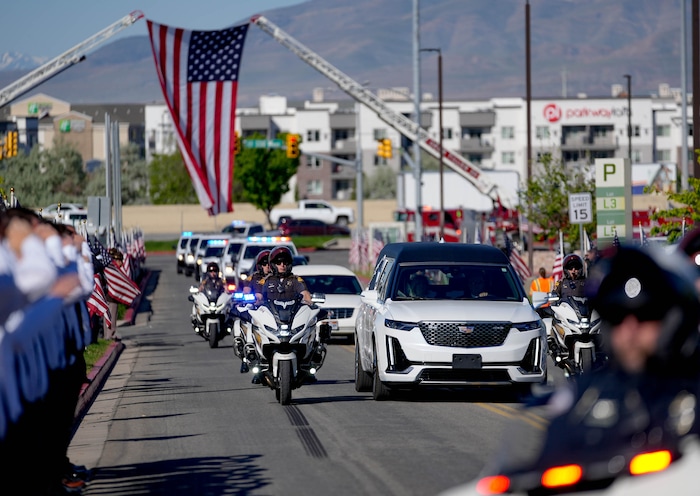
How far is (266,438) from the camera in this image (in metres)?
13.2

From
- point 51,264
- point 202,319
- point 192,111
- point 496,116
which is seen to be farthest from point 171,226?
point 51,264

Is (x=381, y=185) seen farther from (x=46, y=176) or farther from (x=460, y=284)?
(x=460, y=284)

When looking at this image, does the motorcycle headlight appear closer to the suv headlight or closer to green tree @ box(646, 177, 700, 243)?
the suv headlight

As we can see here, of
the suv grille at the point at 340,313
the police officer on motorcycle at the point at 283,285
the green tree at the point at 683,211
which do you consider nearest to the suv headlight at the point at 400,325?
the police officer on motorcycle at the point at 283,285

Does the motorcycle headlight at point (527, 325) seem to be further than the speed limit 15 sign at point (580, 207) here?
No

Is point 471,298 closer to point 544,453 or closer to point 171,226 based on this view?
point 544,453

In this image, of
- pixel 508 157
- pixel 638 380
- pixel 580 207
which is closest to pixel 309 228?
pixel 508 157

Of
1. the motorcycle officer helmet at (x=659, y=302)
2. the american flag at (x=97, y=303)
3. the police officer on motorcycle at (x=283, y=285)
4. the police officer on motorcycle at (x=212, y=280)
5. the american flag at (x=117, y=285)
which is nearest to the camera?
the motorcycle officer helmet at (x=659, y=302)

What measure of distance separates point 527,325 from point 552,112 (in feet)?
419

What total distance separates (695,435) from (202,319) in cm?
2276

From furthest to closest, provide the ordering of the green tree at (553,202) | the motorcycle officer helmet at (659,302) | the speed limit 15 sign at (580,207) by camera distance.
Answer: the green tree at (553,202) < the speed limit 15 sign at (580,207) < the motorcycle officer helmet at (659,302)

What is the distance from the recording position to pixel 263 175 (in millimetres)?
115125

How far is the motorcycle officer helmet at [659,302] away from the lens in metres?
4.68

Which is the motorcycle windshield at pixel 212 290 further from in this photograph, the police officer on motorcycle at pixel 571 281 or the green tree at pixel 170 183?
the green tree at pixel 170 183
